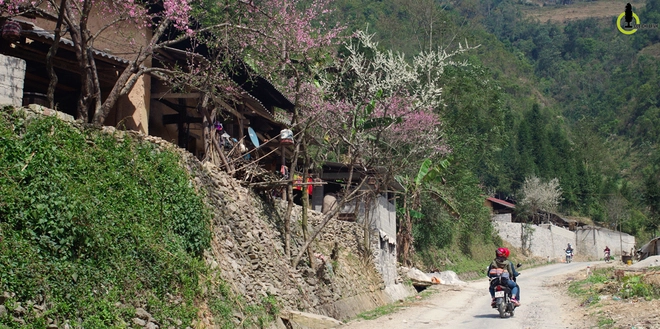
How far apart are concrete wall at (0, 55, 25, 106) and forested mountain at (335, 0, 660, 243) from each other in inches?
987

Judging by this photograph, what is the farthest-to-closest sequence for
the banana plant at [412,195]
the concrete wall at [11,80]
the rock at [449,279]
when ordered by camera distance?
the rock at [449,279] → the banana plant at [412,195] → the concrete wall at [11,80]

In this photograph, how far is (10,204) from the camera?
27.2 ft

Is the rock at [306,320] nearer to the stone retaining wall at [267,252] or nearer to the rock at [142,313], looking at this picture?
the stone retaining wall at [267,252]

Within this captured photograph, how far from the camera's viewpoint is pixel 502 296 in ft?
47.4

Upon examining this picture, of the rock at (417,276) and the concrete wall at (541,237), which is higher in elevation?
the concrete wall at (541,237)

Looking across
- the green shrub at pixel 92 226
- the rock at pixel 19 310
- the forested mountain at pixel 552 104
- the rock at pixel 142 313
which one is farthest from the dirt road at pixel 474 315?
the forested mountain at pixel 552 104

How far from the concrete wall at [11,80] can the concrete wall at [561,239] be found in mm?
46931

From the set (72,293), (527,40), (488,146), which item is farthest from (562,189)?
(527,40)

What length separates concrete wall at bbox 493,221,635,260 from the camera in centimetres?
5588

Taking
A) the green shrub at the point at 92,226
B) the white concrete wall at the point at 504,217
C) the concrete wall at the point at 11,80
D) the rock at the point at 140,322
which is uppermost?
the white concrete wall at the point at 504,217

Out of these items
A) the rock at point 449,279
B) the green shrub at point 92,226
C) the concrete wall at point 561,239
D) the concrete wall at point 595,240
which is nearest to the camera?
the green shrub at point 92,226

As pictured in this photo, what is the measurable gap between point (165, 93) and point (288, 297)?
5878 millimetres

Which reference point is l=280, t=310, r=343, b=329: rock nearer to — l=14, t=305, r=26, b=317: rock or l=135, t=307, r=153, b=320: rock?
l=135, t=307, r=153, b=320: rock

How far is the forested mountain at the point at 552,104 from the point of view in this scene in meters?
49.5
